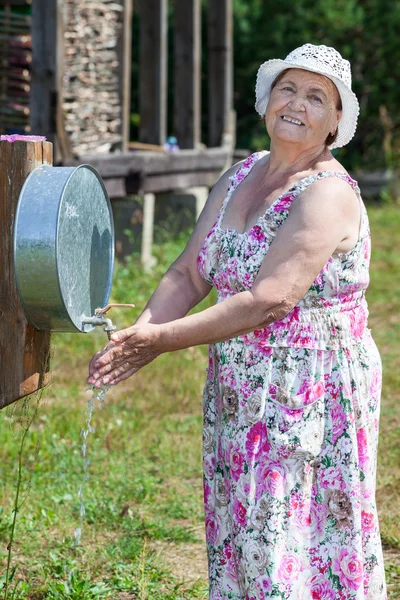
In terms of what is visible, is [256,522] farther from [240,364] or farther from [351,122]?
[351,122]

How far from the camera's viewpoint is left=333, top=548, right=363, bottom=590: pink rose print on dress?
268 cm

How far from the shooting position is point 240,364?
2.72 m

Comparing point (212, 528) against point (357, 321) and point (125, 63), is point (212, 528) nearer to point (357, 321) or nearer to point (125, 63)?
point (357, 321)

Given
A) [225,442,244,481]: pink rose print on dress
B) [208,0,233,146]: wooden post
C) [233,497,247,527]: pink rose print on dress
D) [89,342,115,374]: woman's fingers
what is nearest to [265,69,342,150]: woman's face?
[89,342,115,374]: woman's fingers

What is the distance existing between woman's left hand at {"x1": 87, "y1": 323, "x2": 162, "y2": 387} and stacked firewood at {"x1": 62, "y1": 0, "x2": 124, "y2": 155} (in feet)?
15.2

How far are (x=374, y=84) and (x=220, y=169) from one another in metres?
5.83

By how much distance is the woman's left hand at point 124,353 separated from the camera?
2582 mm

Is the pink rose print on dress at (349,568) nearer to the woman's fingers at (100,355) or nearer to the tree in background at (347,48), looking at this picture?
Answer: the woman's fingers at (100,355)

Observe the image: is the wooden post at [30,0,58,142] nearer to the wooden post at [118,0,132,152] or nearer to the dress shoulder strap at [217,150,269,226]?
the wooden post at [118,0,132,152]

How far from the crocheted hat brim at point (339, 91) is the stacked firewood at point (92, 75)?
4.29 m

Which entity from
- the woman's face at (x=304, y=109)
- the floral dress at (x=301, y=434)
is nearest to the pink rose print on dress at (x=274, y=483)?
the floral dress at (x=301, y=434)

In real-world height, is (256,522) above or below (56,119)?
below

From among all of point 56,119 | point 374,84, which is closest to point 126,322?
point 56,119

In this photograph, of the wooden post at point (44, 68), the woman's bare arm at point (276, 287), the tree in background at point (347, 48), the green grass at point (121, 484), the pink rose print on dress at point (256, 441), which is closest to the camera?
the woman's bare arm at point (276, 287)
